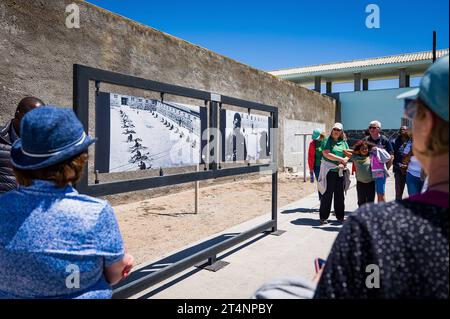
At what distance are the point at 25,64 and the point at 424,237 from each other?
629 centimetres

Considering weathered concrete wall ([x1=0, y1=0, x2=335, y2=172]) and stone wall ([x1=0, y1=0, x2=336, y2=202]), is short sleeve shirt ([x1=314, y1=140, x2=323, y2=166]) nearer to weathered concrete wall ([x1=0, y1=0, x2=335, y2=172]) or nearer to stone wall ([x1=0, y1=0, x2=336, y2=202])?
stone wall ([x1=0, y1=0, x2=336, y2=202])

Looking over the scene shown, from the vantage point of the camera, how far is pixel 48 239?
1205 mm

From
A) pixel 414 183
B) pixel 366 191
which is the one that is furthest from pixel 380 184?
pixel 414 183

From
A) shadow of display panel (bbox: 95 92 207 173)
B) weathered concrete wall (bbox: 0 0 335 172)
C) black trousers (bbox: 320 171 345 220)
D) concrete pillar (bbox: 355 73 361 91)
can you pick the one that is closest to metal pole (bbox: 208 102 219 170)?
shadow of display panel (bbox: 95 92 207 173)

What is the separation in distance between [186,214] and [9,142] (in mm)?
4320

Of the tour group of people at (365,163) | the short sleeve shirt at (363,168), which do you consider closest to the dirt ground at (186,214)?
the tour group of people at (365,163)

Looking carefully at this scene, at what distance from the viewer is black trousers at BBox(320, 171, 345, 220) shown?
536 centimetres

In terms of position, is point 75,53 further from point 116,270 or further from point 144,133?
point 116,270

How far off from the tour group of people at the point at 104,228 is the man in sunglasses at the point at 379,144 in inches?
155

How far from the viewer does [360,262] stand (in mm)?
787

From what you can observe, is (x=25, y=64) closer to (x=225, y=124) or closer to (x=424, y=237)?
(x=225, y=124)

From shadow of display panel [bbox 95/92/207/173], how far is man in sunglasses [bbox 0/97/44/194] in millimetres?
551

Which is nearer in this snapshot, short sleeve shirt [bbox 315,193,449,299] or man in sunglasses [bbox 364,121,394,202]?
short sleeve shirt [bbox 315,193,449,299]

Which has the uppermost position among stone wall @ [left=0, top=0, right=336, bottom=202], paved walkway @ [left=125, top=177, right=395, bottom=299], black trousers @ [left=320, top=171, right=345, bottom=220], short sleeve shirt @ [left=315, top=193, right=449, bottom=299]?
stone wall @ [left=0, top=0, right=336, bottom=202]
